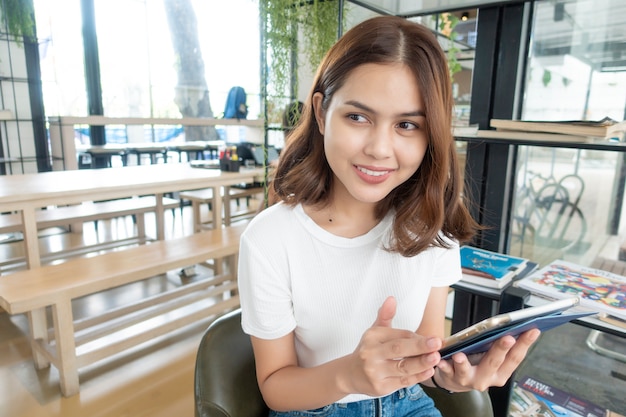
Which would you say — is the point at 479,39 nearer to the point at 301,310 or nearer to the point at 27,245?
the point at 301,310

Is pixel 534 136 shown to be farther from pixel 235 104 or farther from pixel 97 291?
pixel 235 104

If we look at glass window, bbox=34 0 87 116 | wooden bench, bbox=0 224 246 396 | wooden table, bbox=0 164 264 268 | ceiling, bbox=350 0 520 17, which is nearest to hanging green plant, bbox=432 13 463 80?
ceiling, bbox=350 0 520 17

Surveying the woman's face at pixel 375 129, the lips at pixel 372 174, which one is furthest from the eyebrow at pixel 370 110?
the lips at pixel 372 174

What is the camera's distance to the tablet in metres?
0.64

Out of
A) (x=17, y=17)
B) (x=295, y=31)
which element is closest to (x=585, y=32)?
(x=295, y=31)

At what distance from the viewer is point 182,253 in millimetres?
2420

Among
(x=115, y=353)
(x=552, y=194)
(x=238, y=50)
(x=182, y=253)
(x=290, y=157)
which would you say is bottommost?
(x=115, y=353)

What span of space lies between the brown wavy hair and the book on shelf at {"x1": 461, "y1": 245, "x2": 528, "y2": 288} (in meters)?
0.24

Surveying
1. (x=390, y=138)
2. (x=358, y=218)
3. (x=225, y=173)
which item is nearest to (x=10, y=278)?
(x=225, y=173)

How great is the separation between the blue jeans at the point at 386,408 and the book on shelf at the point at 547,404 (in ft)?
1.54

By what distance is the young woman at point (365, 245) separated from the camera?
767mm

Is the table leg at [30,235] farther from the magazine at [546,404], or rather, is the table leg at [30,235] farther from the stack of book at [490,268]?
the magazine at [546,404]

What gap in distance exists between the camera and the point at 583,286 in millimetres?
1233

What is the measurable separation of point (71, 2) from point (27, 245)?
3.98 m
